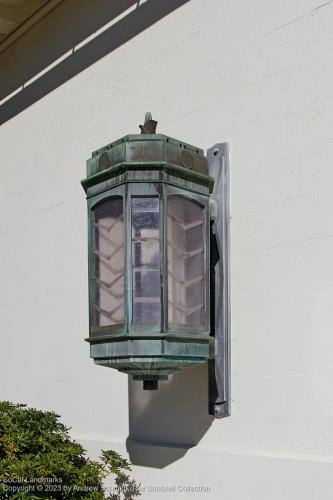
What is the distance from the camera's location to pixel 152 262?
2.75 metres

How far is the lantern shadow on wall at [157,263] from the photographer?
8.90 feet

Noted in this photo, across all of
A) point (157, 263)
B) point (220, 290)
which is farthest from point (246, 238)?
point (157, 263)

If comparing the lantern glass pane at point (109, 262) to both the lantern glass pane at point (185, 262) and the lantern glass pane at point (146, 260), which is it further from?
the lantern glass pane at point (185, 262)

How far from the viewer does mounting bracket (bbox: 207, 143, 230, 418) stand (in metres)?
2.96

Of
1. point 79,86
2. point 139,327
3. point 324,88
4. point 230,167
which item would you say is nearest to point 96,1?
point 79,86

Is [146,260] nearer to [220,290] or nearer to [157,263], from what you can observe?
[157,263]

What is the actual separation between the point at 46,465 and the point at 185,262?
0.98m

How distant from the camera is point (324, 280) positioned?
106 inches

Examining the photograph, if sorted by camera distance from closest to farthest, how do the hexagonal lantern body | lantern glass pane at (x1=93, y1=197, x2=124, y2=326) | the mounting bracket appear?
1. the hexagonal lantern body
2. lantern glass pane at (x1=93, y1=197, x2=124, y2=326)
3. the mounting bracket

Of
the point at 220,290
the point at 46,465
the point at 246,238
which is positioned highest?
the point at 246,238

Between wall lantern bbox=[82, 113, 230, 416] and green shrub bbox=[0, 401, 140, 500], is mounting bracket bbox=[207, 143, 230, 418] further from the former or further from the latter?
green shrub bbox=[0, 401, 140, 500]

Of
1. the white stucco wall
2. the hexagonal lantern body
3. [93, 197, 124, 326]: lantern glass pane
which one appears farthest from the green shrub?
[93, 197, 124, 326]: lantern glass pane

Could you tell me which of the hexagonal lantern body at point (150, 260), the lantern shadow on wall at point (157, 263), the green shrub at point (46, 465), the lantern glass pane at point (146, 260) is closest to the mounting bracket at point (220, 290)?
the lantern shadow on wall at point (157, 263)

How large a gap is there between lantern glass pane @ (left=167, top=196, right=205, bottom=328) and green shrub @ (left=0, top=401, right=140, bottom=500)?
2.63 ft
